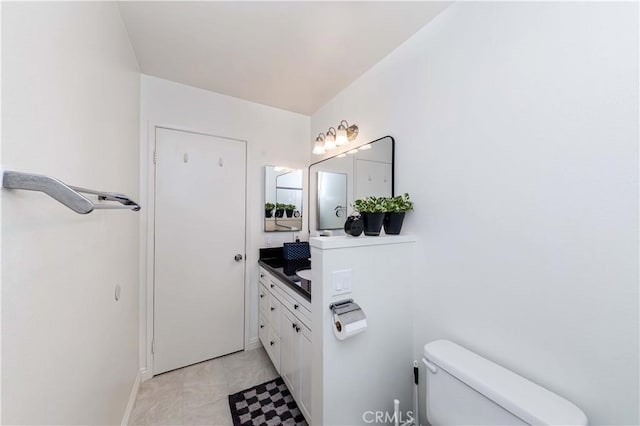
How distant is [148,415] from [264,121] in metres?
2.57

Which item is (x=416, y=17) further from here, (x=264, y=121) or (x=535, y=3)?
(x=264, y=121)

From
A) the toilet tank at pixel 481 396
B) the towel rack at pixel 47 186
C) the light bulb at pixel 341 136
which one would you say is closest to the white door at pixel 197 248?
the light bulb at pixel 341 136

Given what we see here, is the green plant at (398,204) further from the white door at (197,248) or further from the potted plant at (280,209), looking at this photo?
the white door at (197,248)

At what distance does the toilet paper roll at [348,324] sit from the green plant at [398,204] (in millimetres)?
626

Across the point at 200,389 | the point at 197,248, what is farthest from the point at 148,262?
the point at 200,389

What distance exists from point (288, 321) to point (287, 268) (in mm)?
458

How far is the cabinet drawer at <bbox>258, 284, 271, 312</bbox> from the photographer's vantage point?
2127 mm

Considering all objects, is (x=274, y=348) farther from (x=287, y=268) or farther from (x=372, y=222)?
(x=372, y=222)

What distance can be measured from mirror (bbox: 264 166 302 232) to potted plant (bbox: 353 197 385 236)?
4.17ft

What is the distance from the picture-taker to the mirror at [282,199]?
244 centimetres

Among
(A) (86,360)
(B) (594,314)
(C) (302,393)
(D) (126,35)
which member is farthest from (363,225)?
(D) (126,35)

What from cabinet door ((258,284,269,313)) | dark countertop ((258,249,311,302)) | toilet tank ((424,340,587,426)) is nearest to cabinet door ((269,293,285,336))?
cabinet door ((258,284,269,313))

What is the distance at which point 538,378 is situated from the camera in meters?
0.95

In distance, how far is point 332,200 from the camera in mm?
2277
